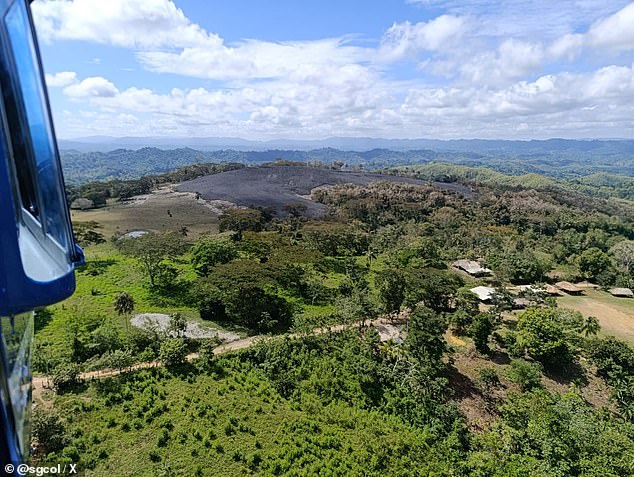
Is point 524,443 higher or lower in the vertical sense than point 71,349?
lower

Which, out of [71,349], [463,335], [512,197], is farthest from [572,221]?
[71,349]

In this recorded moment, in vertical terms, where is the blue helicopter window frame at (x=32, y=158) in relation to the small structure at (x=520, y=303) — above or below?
above

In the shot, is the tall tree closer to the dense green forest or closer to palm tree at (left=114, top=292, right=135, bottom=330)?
the dense green forest

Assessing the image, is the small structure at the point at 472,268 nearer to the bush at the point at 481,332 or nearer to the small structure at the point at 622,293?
the small structure at the point at 622,293

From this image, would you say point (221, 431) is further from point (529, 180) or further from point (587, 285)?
point (529, 180)

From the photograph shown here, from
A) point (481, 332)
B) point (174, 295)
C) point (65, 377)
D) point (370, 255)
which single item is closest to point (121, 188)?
point (174, 295)

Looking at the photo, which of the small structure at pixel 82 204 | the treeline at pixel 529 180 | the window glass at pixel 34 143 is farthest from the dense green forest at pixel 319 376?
the treeline at pixel 529 180

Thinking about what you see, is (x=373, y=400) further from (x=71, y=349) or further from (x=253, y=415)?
(x=71, y=349)
